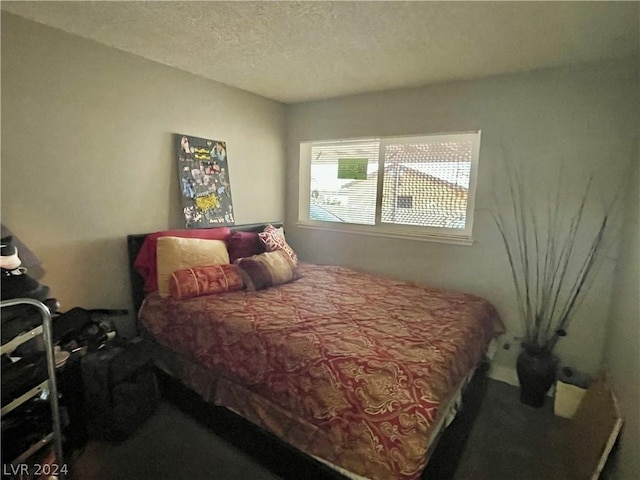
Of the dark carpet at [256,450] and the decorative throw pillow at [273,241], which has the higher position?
the decorative throw pillow at [273,241]

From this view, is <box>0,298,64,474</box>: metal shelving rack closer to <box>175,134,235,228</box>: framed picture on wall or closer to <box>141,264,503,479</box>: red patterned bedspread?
<box>141,264,503,479</box>: red patterned bedspread

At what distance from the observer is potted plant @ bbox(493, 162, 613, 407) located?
233 centimetres

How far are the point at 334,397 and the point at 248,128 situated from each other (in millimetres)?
2606

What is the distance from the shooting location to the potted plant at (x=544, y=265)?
7.63ft

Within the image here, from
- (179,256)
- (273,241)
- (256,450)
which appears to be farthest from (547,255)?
(179,256)

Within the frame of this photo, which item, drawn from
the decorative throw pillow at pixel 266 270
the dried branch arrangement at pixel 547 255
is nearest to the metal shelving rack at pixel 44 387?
the decorative throw pillow at pixel 266 270

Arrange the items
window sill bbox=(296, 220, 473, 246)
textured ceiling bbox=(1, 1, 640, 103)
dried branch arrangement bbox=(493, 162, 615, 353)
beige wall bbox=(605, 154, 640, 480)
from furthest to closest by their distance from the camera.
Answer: window sill bbox=(296, 220, 473, 246) < dried branch arrangement bbox=(493, 162, 615, 353) < textured ceiling bbox=(1, 1, 640, 103) < beige wall bbox=(605, 154, 640, 480)

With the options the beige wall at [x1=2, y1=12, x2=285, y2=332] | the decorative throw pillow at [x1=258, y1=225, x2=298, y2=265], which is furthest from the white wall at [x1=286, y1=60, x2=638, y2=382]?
the beige wall at [x1=2, y1=12, x2=285, y2=332]

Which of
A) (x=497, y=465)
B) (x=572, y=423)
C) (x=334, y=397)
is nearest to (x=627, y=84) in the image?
(x=572, y=423)

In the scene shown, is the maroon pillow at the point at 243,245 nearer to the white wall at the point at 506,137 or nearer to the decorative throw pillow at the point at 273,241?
the decorative throw pillow at the point at 273,241

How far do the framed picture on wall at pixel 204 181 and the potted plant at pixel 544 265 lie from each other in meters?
2.25

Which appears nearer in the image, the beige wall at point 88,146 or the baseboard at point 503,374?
the beige wall at point 88,146

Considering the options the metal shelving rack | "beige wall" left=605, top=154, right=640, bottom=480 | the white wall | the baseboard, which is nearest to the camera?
the metal shelving rack

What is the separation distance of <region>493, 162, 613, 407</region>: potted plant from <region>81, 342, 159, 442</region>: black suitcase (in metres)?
2.47
